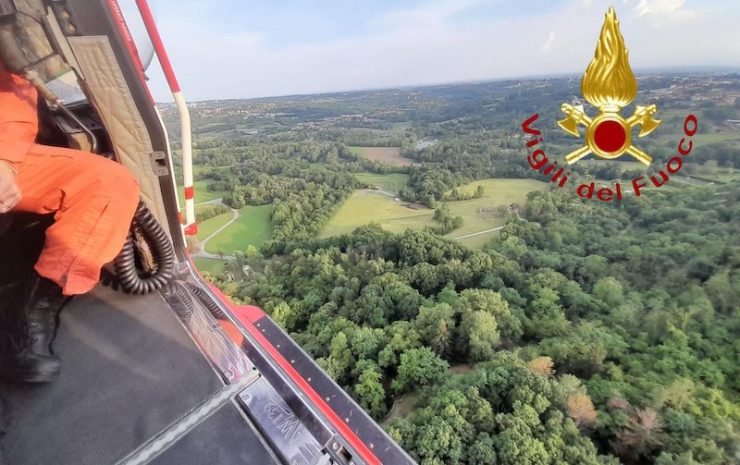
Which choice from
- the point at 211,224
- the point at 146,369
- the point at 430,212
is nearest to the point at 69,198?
the point at 146,369

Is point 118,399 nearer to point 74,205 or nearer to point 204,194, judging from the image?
point 74,205

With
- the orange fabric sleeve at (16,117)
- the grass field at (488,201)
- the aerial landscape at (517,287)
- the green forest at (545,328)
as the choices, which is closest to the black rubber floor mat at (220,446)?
the orange fabric sleeve at (16,117)

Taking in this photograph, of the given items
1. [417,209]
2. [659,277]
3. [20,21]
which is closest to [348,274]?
[417,209]

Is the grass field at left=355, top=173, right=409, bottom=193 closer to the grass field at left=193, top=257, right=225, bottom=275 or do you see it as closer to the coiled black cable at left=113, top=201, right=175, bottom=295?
the grass field at left=193, top=257, right=225, bottom=275

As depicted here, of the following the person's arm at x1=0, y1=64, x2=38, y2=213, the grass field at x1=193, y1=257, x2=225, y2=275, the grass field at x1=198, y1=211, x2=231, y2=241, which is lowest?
the grass field at x1=193, y1=257, x2=225, y2=275

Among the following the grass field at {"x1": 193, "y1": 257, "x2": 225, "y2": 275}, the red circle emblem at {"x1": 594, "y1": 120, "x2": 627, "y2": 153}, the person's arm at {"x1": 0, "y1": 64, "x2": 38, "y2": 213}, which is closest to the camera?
the person's arm at {"x1": 0, "y1": 64, "x2": 38, "y2": 213}

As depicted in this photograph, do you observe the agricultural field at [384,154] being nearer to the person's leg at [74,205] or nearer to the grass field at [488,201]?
the grass field at [488,201]

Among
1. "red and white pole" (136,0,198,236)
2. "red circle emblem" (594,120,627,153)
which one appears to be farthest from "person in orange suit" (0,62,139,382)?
"red circle emblem" (594,120,627,153)
